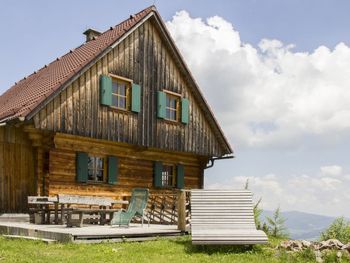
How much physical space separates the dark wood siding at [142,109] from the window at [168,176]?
114 centimetres

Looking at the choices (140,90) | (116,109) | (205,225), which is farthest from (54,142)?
(205,225)

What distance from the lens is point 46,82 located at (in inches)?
660

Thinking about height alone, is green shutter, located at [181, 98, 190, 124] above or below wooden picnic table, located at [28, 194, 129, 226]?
above

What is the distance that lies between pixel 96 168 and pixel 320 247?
952 centimetres

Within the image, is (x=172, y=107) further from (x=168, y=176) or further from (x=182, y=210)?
(x=182, y=210)

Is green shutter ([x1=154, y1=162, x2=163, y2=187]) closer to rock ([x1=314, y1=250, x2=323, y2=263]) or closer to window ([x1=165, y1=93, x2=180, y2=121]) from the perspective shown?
window ([x1=165, y1=93, x2=180, y2=121])

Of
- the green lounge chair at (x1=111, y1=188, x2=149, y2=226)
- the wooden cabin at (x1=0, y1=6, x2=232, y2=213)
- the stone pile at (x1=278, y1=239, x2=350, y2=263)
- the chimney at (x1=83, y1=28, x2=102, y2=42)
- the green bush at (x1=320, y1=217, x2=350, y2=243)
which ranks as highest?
the chimney at (x1=83, y1=28, x2=102, y2=42)

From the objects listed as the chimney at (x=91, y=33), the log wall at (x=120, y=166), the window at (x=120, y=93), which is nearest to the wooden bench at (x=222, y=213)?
the log wall at (x=120, y=166)

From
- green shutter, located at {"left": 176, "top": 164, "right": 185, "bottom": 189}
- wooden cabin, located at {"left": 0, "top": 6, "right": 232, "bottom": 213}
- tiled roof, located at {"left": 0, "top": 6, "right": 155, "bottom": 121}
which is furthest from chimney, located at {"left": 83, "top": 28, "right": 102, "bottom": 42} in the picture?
green shutter, located at {"left": 176, "top": 164, "right": 185, "bottom": 189}

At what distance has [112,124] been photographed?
16.3m

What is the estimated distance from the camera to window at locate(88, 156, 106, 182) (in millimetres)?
16391

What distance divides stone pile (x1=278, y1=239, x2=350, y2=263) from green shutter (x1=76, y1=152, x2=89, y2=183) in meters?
8.12

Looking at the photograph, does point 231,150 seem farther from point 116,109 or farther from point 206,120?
point 116,109

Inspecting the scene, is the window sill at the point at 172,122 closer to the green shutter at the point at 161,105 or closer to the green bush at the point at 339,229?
the green shutter at the point at 161,105
